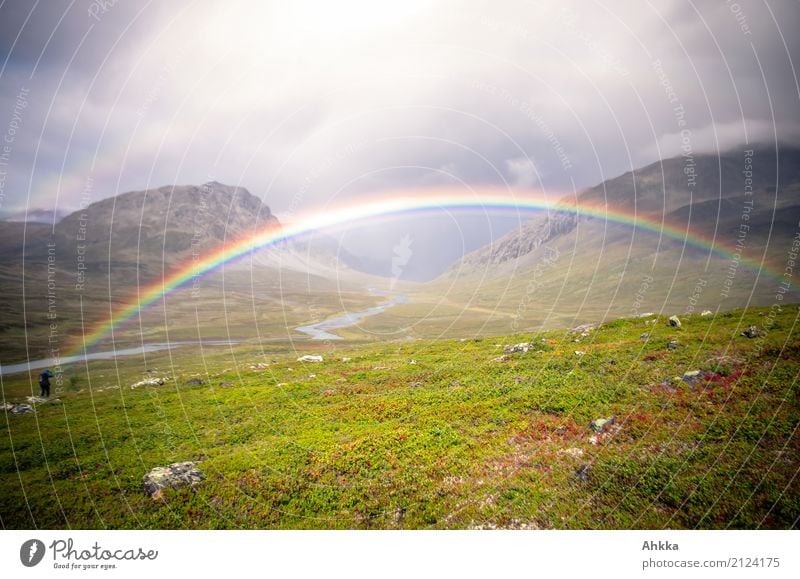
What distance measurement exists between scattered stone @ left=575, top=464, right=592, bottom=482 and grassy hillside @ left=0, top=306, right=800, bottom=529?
0.03 metres

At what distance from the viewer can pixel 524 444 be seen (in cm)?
1441

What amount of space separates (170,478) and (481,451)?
504 inches

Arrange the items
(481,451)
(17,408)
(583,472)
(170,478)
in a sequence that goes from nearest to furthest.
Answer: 1. (583,472)
2. (170,478)
3. (481,451)
4. (17,408)

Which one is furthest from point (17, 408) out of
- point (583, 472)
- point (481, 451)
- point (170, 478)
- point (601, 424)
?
point (601, 424)

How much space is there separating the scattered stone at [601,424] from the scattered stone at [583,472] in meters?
2.54

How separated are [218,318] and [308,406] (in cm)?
19233

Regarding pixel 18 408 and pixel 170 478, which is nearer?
pixel 170 478

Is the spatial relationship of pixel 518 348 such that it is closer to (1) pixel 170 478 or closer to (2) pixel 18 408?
(1) pixel 170 478

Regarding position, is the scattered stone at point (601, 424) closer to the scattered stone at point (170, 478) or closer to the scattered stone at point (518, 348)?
the scattered stone at point (518, 348)

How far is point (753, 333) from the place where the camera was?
20922 mm

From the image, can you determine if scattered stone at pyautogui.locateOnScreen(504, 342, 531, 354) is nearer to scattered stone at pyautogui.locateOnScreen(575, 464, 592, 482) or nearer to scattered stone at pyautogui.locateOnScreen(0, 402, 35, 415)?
scattered stone at pyautogui.locateOnScreen(575, 464, 592, 482)

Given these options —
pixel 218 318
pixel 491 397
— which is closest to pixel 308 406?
pixel 491 397

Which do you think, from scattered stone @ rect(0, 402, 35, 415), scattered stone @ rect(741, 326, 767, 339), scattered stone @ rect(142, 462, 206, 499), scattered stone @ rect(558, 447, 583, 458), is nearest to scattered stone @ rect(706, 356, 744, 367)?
scattered stone @ rect(741, 326, 767, 339)
